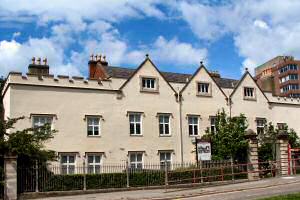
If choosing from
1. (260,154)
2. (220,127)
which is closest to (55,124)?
(220,127)

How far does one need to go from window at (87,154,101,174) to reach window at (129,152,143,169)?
9.12 ft

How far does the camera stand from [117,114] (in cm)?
3850

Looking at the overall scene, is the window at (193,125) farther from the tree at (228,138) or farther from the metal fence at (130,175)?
the metal fence at (130,175)

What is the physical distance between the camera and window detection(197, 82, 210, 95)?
43703 millimetres

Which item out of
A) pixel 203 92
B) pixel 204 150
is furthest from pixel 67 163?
pixel 203 92

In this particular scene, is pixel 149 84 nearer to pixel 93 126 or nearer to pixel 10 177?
pixel 93 126

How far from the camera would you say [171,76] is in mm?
44750

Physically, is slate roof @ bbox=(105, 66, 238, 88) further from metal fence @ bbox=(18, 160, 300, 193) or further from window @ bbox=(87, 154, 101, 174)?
metal fence @ bbox=(18, 160, 300, 193)

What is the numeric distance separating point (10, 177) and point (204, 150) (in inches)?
553

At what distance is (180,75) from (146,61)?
6004 millimetres

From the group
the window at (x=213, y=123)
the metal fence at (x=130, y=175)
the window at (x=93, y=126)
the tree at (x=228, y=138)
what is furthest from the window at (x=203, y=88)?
the window at (x=93, y=126)

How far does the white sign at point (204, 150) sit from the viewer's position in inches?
1319

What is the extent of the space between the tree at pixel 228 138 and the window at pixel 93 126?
30.2ft

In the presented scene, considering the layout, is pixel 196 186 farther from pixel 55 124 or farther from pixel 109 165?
pixel 55 124
